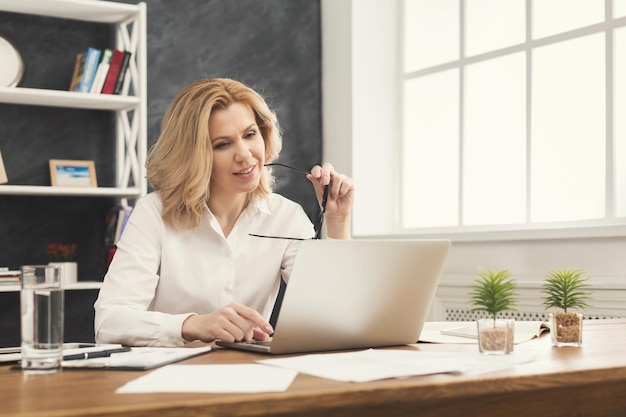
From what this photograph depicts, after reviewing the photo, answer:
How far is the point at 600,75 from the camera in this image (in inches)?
142

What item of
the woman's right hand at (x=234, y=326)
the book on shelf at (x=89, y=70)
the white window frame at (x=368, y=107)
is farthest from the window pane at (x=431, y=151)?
the woman's right hand at (x=234, y=326)

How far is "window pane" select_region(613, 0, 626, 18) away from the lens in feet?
11.5

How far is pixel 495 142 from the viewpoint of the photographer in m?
4.11

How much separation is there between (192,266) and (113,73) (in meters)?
1.97

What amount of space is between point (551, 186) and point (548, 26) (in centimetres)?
74

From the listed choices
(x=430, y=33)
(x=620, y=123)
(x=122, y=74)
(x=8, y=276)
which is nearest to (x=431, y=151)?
(x=430, y=33)

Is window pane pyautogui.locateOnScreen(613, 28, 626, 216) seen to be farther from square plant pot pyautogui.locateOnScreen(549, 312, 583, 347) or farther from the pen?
the pen

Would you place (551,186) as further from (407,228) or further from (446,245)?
(446,245)

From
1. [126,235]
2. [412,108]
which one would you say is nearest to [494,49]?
[412,108]

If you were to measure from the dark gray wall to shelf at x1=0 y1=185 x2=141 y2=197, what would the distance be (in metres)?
0.17

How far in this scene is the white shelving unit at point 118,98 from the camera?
12.3ft

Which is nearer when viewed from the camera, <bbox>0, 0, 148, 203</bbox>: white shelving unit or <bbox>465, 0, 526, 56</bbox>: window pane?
<bbox>0, 0, 148, 203</bbox>: white shelving unit

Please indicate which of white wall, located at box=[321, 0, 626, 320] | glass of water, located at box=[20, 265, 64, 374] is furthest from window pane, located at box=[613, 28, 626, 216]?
glass of water, located at box=[20, 265, 64, 374]

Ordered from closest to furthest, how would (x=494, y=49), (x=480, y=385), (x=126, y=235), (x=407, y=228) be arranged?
(x=480, y=385) → (x=126, y=235) → (x=494, y=49) → (x=407, y=228)
